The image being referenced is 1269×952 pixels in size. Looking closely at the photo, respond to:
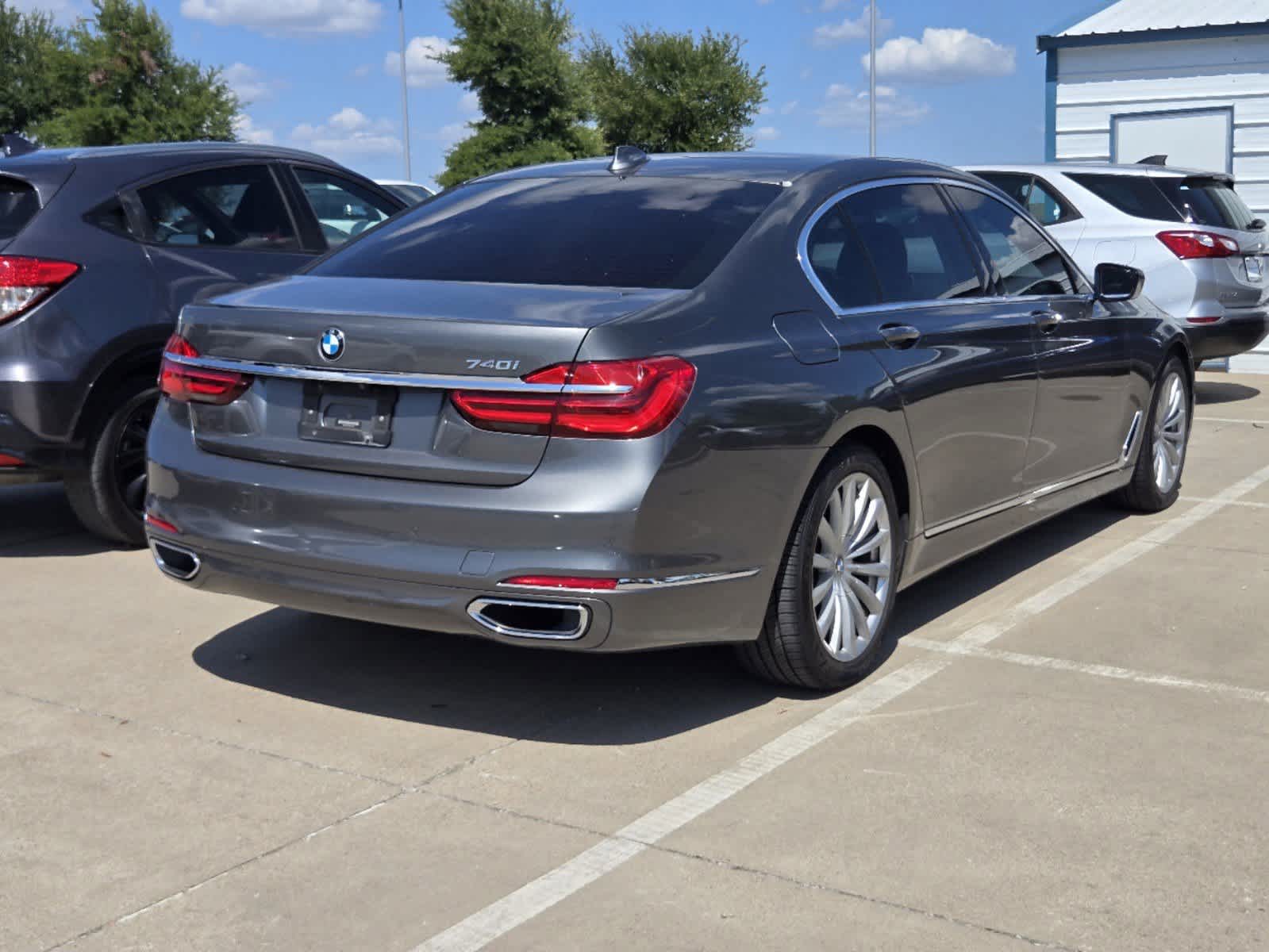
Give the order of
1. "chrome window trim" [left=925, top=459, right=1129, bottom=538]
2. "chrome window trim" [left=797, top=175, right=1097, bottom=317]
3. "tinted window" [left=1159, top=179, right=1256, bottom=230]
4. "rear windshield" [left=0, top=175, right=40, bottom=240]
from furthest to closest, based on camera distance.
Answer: "tinted window" [left=1159, top=179, right=1256, bottom=230] < "rear windshield" [left=0, top=175, right=40, bottom=240] < "chrome window trim" [left=925, top=459, right=1129, bottom=538] < "chrome window trim" [left=797, top=175, right=1097, bottom=317]

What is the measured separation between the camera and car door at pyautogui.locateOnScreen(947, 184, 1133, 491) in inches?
230

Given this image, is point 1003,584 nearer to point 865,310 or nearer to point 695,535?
point 865,310

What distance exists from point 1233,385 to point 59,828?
462 inches

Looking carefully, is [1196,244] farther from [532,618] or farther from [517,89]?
[517,89]

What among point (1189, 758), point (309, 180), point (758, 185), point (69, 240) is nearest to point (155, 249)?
point (69, 240)

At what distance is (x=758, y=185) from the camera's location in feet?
15.9

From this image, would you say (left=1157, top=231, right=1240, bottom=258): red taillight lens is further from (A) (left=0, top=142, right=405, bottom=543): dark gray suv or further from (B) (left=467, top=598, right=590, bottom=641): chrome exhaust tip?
(B) (left=467, top=598, right=590, bottom=641): chrome exhaust tip

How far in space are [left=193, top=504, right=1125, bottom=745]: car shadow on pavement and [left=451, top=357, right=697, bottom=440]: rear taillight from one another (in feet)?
3.06

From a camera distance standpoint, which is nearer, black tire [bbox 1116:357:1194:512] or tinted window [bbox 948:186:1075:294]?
tinted window [bbox 948:186:1075:294]

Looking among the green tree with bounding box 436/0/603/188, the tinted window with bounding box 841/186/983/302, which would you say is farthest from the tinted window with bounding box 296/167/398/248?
the green tree with bounding box 436/0/603/188

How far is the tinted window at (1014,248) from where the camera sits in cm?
581

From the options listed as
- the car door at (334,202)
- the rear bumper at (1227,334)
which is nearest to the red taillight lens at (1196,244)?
the rear bumper at (1227,334)

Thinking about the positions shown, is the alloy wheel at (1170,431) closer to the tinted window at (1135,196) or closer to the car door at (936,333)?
the car door at (936,333)

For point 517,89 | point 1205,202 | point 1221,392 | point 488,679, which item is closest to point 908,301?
point 488,679
